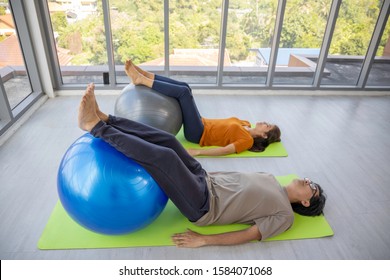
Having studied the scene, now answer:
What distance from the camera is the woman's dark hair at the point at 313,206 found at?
1921mm

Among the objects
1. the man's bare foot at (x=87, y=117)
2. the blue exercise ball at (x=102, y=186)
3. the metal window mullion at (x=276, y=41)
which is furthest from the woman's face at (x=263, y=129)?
the metal window mullion at (x=276, y=41)

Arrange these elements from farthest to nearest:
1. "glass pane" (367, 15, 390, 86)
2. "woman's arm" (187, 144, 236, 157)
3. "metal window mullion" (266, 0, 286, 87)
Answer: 1. "glass pane" (367, 15, 390, 86)
2. "metal window mullion" (266, 0, 286, 87)
3. "woman's arm" (187, 144, 236, 157)

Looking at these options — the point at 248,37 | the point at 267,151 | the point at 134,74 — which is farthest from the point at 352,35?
the point at 134,74

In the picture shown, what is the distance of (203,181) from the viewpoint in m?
1.79

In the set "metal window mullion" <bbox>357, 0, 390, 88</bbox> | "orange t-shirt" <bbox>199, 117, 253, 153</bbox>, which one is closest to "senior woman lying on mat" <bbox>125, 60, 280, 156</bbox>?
"orange t-shirt" <bbox>199, 117, 253, 153</bbox>

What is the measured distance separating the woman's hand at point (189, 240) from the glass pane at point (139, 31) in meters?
2.71

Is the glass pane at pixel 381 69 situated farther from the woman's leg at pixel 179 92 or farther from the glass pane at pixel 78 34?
the glass pane at pixel 78 34

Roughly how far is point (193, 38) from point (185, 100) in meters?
1.64

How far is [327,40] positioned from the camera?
3930 mm

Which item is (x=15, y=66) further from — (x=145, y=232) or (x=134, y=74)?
(x=145, y=232)

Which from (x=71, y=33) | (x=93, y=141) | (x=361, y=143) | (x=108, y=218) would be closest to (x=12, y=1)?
(x=71, y=33)

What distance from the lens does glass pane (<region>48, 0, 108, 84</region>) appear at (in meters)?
3.49

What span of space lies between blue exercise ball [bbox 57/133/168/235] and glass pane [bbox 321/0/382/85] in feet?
12.2

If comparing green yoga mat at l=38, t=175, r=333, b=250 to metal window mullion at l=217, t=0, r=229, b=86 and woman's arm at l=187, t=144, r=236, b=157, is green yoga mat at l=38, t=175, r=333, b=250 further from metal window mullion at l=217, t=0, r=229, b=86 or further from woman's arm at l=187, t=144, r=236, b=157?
metal window mullion at l=217, t=0, r=229, b=86
